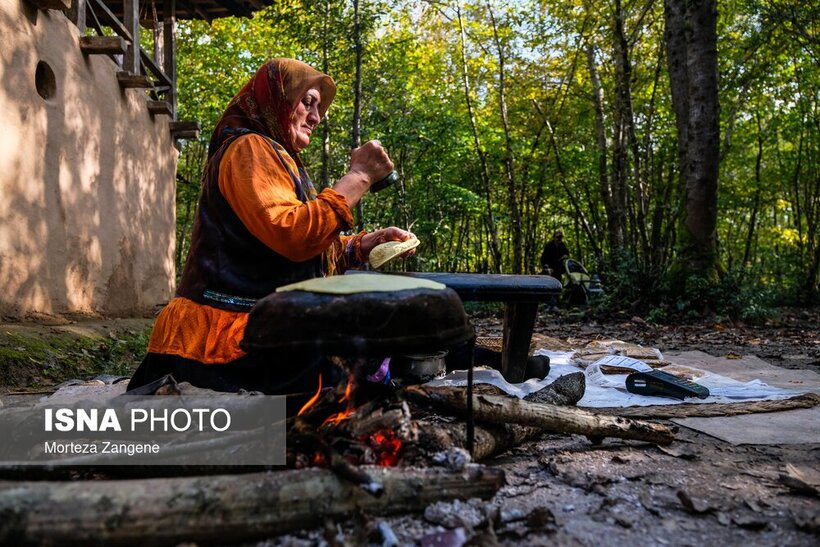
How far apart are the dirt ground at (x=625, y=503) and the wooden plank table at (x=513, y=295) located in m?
0.90

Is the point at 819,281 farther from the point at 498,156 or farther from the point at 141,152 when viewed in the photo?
the point at 141,152

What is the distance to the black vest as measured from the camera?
1958mm

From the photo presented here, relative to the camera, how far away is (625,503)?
5.02 ft

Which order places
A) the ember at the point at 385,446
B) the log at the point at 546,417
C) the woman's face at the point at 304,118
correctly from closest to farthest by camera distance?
1. the ember at the point at 385,446
2. the log at the point at 546,417
3. the woman's face at the point at 304,118

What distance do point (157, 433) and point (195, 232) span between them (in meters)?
0.71

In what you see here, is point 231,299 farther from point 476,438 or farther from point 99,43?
point 99,43

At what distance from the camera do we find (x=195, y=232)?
2049 millimetres

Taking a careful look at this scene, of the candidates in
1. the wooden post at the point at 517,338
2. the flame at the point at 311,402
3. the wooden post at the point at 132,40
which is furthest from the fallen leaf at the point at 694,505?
the wooden post at the point at 132,40

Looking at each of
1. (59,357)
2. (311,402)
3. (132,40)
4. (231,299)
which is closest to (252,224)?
(231,299)

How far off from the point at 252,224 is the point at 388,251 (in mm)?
702

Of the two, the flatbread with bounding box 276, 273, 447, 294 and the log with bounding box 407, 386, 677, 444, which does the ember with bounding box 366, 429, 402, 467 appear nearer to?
the log with bounding box 407, 386, 677, 444

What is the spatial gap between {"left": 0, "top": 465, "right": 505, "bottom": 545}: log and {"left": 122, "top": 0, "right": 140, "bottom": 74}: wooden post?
24.2ft

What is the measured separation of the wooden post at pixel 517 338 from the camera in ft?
10.9

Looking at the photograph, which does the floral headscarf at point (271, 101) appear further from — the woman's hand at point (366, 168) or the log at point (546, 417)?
the log at point (546, 417)
